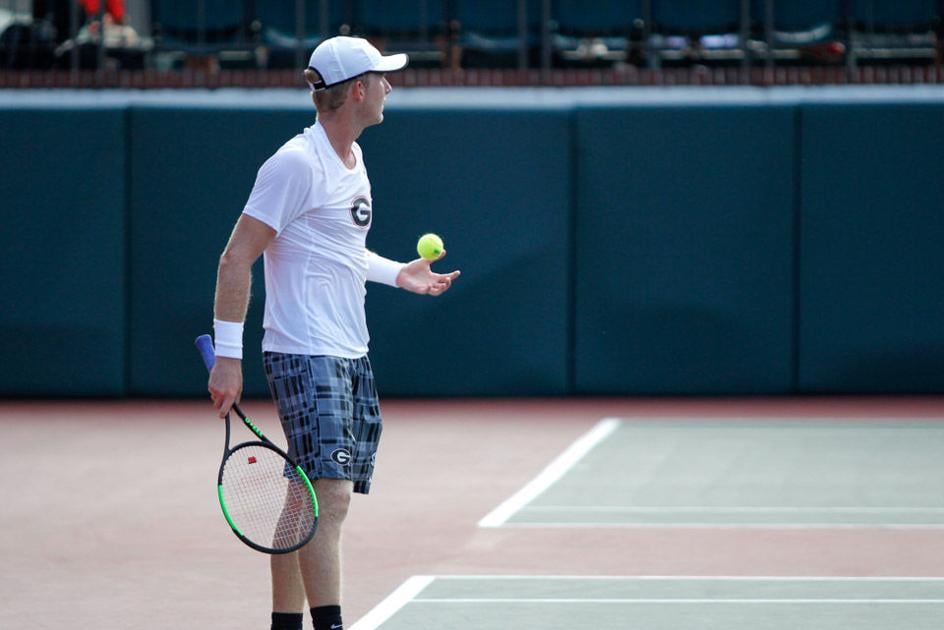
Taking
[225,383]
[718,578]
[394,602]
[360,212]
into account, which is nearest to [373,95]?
[360,212]

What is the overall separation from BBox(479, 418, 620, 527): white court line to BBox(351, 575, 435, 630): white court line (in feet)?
4.75

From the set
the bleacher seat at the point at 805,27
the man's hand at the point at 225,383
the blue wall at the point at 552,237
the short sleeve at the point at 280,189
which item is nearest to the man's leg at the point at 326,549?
the man's hand at the point at 225,383

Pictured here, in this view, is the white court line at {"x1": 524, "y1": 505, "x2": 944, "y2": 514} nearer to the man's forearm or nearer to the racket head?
the racket head

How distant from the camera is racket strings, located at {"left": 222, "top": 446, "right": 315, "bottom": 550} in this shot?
199 inches

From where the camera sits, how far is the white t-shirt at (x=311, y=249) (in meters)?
5.13

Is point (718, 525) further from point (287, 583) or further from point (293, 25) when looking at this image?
point (293, 25)

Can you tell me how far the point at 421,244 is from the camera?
6.20 metres

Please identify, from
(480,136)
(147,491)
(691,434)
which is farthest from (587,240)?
(147,491)

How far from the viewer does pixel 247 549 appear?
311 inches

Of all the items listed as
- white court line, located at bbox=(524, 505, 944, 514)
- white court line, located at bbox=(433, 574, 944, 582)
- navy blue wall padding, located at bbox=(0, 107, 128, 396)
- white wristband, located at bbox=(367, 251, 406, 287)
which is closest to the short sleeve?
white wristband, located at bbox=(367, 251, 406, 287)

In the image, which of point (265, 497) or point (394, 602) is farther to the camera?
point (394, 602)

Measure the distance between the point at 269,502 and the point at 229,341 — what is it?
0.59 m

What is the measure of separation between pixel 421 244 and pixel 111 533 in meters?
→ 2.98

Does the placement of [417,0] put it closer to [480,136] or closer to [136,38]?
[480,136]
